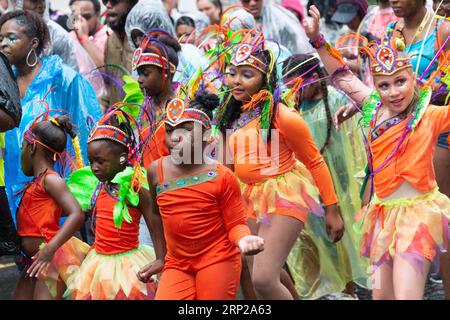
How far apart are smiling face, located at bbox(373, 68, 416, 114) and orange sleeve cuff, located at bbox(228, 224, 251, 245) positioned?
112 cm

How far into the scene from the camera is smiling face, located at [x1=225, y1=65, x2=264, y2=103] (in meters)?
6.31

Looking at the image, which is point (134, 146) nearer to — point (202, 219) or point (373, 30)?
point (202, 219)

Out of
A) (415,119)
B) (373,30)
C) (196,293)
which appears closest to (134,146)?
(196,293)

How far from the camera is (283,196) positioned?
6.18m

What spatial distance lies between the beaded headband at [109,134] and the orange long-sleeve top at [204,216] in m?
0.75

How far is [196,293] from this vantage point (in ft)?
17.7

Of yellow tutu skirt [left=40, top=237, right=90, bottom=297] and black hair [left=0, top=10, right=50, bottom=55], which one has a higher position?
black hair [left=0, top=10, right=50, bottom=55]

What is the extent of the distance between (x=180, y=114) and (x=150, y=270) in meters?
0.86

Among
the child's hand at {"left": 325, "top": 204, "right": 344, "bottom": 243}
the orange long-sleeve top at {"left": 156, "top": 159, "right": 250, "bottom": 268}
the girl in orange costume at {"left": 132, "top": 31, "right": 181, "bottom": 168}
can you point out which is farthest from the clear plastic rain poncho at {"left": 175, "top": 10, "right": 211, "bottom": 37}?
the orange long-sleeve top at {"left": 156, "top": 159, "right": 250, "bottom": 268}

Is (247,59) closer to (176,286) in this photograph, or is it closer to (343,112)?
(343,112)

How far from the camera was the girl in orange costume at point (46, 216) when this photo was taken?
245 inches

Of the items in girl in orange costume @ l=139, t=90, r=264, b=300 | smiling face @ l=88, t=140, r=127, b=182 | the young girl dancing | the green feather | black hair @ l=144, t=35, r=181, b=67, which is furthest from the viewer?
black hair @ l=144, t=35, r=181, b=67

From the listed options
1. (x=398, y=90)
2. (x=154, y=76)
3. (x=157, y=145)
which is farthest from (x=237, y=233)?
(x=154, y=76)

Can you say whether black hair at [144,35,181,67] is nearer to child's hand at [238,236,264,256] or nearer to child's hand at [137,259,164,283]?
child's hand at [137,259,164,283]
